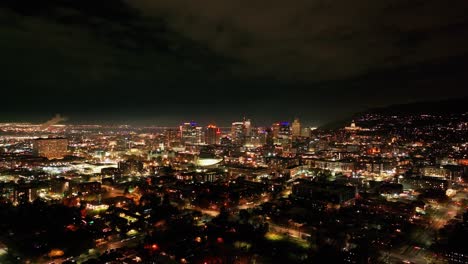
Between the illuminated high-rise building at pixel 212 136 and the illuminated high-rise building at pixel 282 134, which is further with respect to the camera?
the illuminated high-rise building at pixel 212 136

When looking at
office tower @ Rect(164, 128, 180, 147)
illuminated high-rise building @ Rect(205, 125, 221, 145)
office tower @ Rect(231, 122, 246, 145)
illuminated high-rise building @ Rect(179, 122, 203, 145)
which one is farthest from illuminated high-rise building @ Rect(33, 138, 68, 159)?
office tower @ Rect(231, 122, 246, 145)

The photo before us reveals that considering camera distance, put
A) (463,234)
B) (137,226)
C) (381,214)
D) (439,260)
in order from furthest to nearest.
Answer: (381,214), (137,226), (463,234), (439,260)

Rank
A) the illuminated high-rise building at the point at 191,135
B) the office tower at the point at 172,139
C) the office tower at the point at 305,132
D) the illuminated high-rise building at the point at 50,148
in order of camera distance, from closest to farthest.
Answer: the illuminated high-rise building at the point at 50,148 < the office tower at the point at 172,139 < the illuminated high-rise building at the point at 191,135 < the office tower at the point at 305,132

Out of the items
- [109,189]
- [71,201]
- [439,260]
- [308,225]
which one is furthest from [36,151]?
[439,260]

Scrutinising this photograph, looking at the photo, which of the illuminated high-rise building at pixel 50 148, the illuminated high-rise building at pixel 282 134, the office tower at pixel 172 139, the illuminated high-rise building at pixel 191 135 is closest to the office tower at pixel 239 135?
the illuminated high-rise building at pixel 282 134

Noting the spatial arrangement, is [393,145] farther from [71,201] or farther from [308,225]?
[71,201]

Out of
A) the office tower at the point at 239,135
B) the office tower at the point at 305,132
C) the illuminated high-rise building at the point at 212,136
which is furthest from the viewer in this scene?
the office tower at the point at 305,132

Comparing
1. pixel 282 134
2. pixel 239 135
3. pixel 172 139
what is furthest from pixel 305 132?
pixel 172 139

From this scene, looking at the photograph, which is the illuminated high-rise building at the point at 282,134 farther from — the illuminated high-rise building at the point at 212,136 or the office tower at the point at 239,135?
the illuminated high-rise building at the point at 212,136
